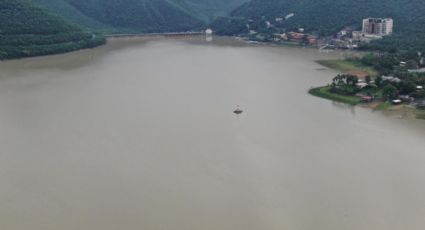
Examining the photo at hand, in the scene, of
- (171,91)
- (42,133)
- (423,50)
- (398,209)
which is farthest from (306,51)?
(398,209)

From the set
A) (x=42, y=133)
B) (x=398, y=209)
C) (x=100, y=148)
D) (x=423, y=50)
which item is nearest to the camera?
(x=398, y=209)

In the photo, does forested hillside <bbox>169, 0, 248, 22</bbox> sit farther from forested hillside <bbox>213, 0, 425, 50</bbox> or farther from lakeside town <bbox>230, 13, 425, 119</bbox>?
lakeside town <bbox>230, 13, 425, 119</bbox>

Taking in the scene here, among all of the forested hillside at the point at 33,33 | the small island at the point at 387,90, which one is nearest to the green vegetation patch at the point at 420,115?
the small island at the point at 387,90

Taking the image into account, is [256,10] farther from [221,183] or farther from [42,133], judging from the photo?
[221,183]

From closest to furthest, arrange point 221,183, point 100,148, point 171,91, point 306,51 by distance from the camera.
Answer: point 221,183
point 100,148
point 171,91
point 306,51

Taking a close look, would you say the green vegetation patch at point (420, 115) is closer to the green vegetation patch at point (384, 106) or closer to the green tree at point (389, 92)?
the green vegetation patch at point (384, 106)

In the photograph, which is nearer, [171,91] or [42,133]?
[42,133]
